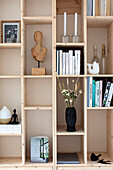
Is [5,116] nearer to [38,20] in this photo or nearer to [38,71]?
[38,71]

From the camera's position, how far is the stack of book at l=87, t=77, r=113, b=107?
104 inches

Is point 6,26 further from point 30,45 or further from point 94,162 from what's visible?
point 94,162

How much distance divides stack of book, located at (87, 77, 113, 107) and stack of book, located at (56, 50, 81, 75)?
18 centimetres

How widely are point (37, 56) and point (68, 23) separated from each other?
0.56m

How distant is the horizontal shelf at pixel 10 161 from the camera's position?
2.63 metres

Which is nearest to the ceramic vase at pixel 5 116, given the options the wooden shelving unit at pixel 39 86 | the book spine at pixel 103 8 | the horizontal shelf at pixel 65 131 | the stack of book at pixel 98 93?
the wooden shelving unit at pixel 39 86

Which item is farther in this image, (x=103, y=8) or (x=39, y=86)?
(x=39, y=86)

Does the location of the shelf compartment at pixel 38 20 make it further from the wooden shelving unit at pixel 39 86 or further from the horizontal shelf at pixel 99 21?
the horizontal shelf at pixel 99 21

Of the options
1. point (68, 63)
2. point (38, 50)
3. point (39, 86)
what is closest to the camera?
point (68, 63)

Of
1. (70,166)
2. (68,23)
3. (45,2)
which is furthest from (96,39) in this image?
(70,166)

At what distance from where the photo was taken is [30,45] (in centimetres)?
294

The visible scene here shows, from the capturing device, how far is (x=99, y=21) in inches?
107

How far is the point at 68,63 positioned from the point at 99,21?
0.55m

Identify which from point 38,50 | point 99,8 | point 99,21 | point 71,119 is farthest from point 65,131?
point 99,8
